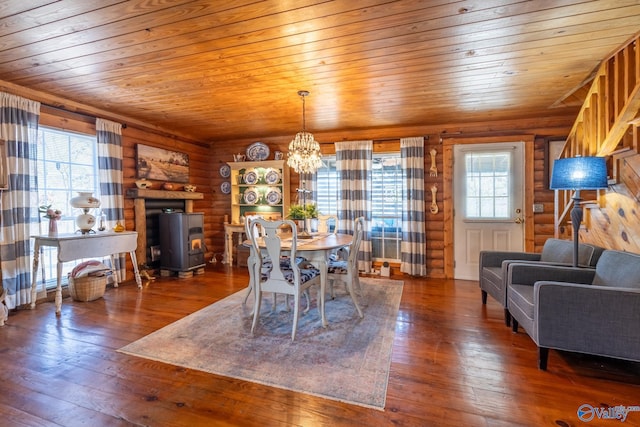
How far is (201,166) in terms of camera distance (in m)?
5.77

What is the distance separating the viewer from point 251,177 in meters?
5.66

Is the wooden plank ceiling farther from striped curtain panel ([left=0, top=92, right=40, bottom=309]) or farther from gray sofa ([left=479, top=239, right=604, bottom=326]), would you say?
gray sofa ([left=479, top=239, right=604, bottom=326])

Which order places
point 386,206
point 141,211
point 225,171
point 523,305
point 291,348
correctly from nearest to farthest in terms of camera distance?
1. point 523,305
2. point 291,348
3. point 141,211
4. point 386,206
5. point 225,171

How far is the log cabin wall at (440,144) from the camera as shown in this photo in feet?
13.9

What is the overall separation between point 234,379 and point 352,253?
1510 millimetres

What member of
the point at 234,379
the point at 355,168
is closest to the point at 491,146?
the point at 355,168

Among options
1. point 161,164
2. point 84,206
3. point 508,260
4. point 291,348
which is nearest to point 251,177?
point 161,164

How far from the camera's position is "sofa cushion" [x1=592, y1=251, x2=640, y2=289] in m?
1.97

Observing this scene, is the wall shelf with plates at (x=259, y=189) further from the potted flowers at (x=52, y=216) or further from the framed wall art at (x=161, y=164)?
the potted flowers at (x=52, y=216)

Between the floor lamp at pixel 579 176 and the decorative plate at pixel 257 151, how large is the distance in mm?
4263

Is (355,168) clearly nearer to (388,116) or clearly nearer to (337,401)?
(388,116)

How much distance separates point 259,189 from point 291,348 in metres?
3.79

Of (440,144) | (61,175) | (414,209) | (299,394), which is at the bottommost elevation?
(299,394)

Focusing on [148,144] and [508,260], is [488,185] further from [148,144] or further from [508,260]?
[148,144]
